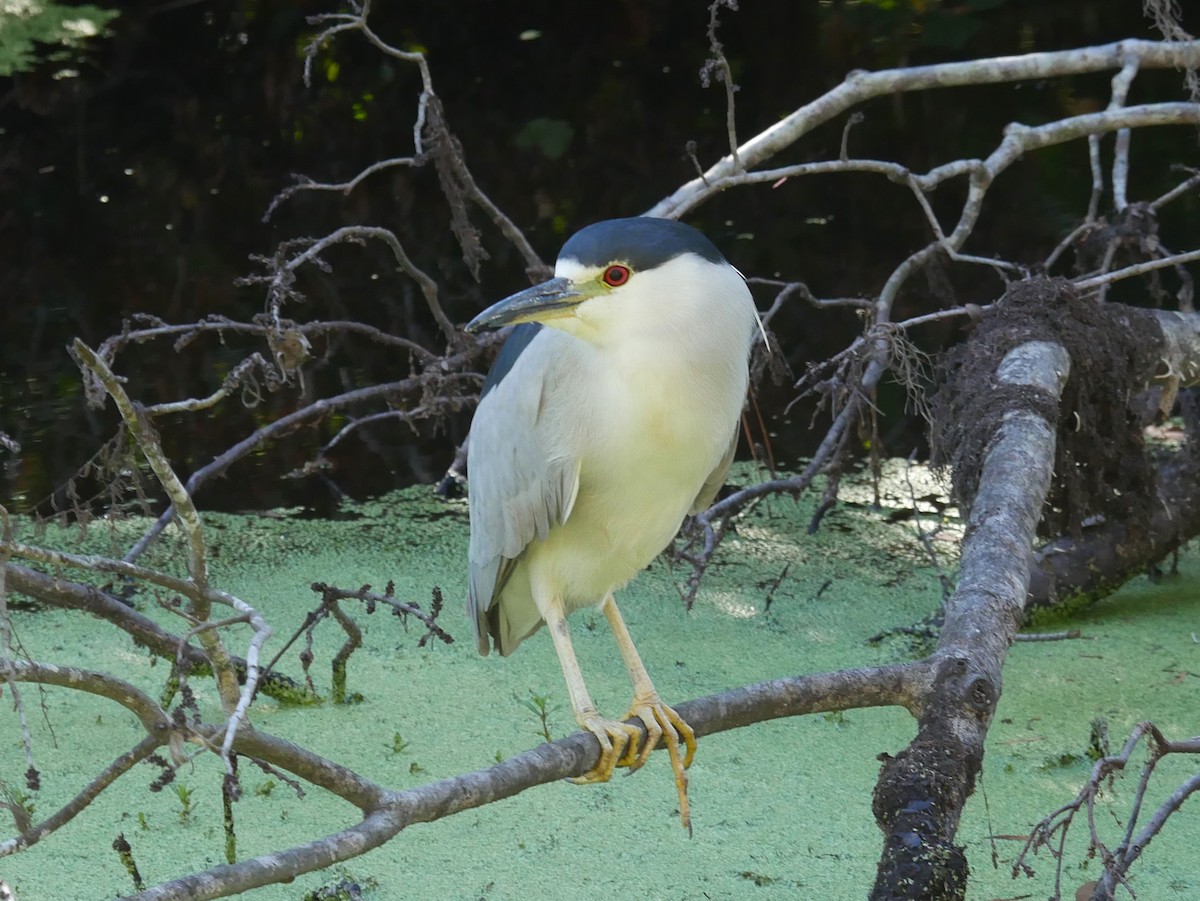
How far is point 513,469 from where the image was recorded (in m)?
2.28

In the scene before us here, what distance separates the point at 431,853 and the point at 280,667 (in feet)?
2.97

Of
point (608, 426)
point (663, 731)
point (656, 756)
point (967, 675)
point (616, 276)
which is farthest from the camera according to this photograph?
point (656, 756)

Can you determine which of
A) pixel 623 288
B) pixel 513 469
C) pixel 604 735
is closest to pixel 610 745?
pixel 604 735

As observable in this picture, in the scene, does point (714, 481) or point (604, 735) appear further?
point (714, 481)

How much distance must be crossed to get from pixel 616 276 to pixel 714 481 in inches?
23.9

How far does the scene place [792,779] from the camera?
9.10 ft

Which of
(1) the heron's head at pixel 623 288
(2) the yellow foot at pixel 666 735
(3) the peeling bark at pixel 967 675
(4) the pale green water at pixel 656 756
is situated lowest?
(4) the pale green water at pixel 656 756

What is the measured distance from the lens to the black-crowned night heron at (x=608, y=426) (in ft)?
6.57

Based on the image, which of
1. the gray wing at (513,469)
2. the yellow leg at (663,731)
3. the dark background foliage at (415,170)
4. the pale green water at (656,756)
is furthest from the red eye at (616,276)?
the dark background foliage at (415,170)

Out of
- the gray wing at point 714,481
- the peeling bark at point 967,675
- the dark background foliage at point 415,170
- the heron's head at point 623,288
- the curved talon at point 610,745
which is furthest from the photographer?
the dark background foliage at point 415,170

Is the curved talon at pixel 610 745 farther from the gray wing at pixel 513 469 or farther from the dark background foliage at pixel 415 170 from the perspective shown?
the dark background foliage at pixel 415 170

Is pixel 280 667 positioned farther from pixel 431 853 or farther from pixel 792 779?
pixel 792 779

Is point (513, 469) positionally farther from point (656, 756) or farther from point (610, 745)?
point (656, 756)

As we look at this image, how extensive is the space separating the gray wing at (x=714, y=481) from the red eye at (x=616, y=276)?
469 mm
